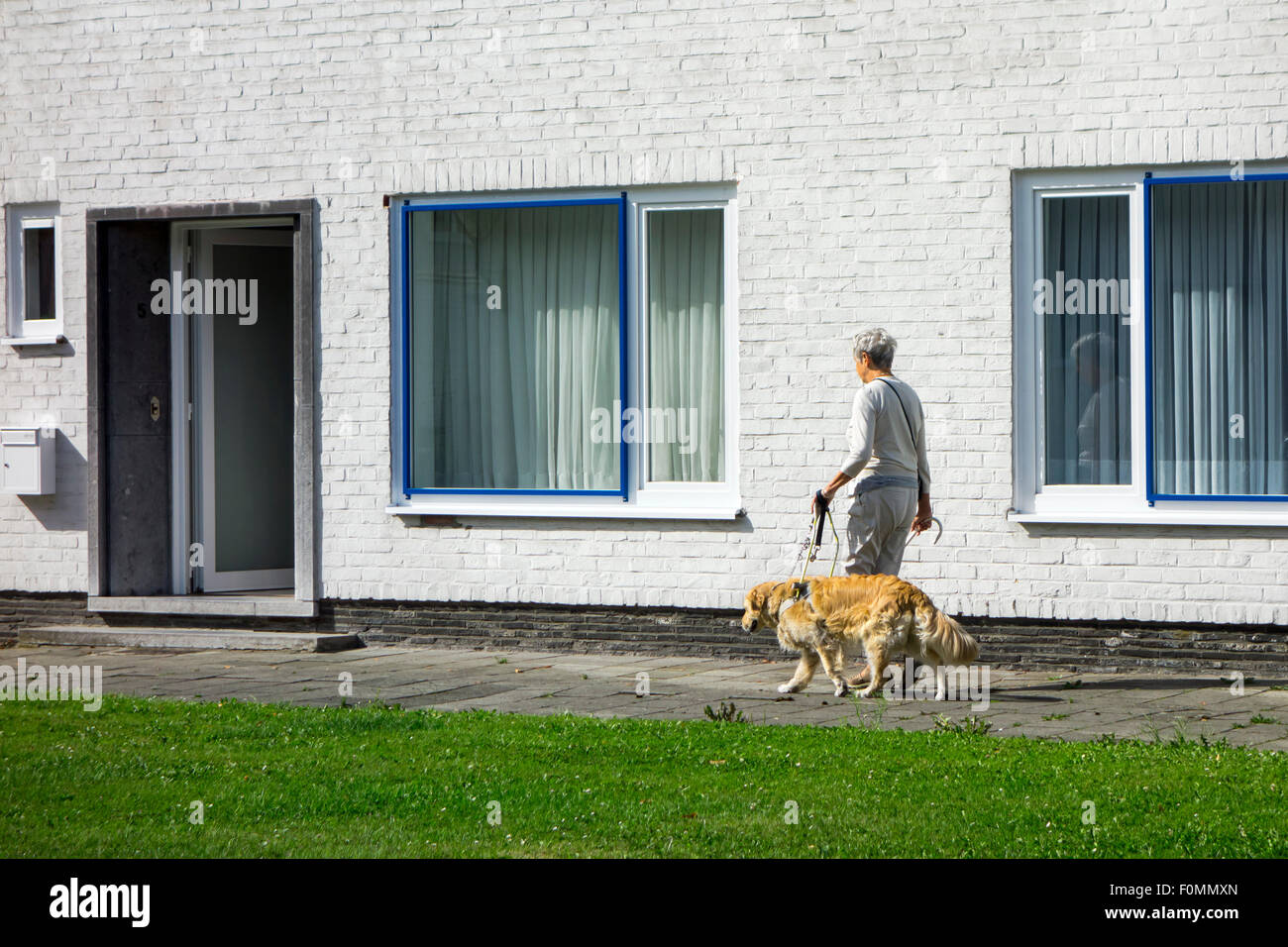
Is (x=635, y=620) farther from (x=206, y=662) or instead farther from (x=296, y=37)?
(x=296, y=37)

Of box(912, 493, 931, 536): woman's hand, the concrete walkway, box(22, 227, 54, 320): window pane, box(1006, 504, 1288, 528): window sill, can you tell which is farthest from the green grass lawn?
box(22, 227, 54, 320): window pane

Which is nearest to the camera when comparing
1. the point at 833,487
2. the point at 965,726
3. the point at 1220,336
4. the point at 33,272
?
the point at 965,726

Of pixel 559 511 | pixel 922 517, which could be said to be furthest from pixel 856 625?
pixel 559 511

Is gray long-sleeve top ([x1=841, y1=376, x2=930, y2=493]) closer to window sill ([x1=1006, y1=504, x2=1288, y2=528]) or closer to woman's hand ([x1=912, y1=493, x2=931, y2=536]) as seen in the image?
woman's hand ([x1=912, y1=493, x2=931, y2=536])

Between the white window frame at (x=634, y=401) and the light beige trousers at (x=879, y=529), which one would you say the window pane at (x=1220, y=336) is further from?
the white window frame at (x=634, y=401)

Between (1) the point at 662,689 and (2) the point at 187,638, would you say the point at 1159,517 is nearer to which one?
(1) the point at 662,689

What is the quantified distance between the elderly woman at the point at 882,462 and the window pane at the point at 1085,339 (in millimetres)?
1434

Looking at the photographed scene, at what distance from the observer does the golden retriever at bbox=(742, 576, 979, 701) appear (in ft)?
29.7

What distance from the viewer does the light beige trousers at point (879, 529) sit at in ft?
31.9

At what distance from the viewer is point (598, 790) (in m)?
6.65

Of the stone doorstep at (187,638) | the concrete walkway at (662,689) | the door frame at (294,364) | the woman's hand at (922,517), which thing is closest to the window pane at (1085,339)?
the woman's hand at (922,517)

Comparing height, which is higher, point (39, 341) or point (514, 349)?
point (39, 341)

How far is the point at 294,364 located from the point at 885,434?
15.7 feet

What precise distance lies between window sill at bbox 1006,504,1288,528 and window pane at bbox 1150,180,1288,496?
26 centimetres
